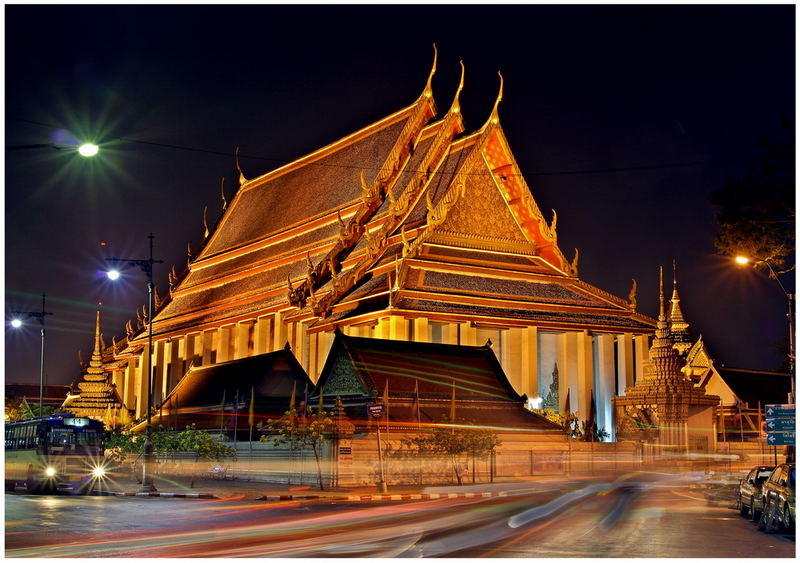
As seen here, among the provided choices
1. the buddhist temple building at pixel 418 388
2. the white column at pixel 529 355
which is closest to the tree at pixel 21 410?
the white column at pixel 529 355

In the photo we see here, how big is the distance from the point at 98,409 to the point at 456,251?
1958 cm

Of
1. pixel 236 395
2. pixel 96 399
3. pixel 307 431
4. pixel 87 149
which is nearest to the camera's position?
pixel 87 149

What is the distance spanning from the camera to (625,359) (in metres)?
39.8

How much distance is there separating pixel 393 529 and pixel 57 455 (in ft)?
49.4

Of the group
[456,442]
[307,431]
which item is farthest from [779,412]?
[307,431]

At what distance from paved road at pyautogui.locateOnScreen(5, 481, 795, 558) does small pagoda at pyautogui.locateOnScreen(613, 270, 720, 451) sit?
13261 mm

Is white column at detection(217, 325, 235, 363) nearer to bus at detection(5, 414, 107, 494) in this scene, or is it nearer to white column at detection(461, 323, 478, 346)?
white column at detection(461, 323, 478, 346)

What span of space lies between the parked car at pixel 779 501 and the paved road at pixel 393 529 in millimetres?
244

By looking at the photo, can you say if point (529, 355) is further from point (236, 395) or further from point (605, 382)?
point (236, 395)

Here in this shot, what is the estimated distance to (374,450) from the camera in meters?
25.5

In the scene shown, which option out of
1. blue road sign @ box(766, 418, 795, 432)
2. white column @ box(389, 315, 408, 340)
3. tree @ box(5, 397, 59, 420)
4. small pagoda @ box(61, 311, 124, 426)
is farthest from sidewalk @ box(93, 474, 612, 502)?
tree @ box(5, 397, 59, 420)

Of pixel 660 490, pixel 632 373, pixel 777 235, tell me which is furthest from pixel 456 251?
pixel 777 235

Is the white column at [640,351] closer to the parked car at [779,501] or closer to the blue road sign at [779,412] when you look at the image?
the blue road sign at [779,412]

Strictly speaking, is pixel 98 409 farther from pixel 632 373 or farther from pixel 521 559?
pixel 521 559
